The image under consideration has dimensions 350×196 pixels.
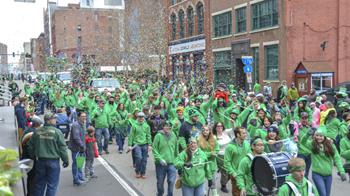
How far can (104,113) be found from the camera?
12.8 meters

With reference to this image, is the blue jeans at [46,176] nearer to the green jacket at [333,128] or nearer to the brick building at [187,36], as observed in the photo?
the green jacket at [333,128]

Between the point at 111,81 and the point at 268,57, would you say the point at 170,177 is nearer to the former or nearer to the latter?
the point at 111,81

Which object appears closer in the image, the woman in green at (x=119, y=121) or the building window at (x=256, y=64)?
the woman in green at (x=119, y=121)

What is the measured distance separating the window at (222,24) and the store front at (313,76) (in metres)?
8.99

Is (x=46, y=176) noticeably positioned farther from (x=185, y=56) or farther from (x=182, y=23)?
(x=182, y=23)

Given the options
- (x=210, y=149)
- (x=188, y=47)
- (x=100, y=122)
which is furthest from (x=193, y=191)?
(x=188, y=47)

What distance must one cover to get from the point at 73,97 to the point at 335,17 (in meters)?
17.9

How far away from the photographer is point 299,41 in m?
26.4

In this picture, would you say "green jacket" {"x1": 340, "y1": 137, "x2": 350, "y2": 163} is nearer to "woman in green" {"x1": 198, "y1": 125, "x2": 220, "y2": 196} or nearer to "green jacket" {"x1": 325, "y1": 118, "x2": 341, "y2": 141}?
"green jacket" {"x1": 325, "y1": 118, "x2": 341, "y2": 141}

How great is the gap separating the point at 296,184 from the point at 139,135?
577 centimetres

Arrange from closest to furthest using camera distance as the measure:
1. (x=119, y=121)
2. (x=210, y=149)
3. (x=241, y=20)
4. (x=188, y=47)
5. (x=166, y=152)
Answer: (x=210, y=149), (x=166, y=152), (x=119, y=121), (x=241, y=20), (x=188, y=47)

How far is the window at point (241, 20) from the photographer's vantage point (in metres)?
31.0

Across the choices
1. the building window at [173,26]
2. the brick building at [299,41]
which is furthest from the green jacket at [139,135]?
the building window at [173,26]

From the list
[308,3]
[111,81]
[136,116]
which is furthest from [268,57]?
[136,116]
